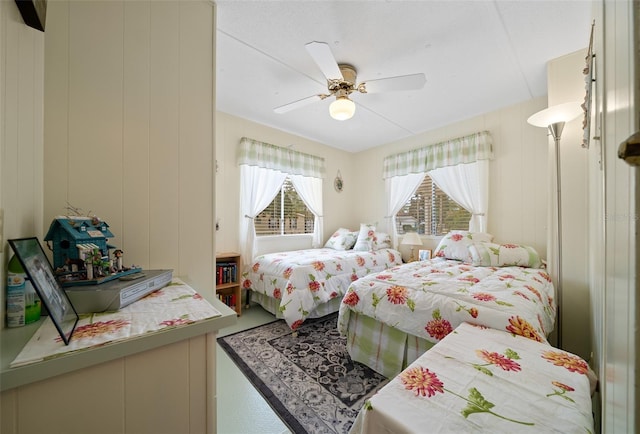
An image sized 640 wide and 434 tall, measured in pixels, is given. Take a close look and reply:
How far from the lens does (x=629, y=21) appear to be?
0.34 meters

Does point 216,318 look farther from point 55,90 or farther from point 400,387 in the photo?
point 55,90

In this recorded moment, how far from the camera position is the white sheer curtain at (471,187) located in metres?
3.12

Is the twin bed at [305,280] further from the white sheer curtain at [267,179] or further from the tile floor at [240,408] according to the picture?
the tile floor at [240,408]

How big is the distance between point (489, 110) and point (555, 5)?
165 centimetres

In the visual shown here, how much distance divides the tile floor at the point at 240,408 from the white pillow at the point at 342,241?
2.31 m

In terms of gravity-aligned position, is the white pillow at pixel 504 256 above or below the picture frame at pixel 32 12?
Result: below

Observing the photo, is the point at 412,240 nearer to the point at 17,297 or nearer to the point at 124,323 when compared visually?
the point at 124,323

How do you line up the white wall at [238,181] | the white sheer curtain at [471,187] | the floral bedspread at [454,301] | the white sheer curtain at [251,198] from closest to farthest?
the floral bedspread at [454,301] < the white sheer curtain at [471,187] < the white wall at [238,181] < the white sheer curtain at [251,198]

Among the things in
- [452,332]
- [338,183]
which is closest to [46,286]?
[452,332]

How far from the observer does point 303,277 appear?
261 centimetres

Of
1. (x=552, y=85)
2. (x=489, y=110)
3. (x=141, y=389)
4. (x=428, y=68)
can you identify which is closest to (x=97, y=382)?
(x=141, y=389)

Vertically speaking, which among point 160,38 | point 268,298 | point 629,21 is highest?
point 160,38

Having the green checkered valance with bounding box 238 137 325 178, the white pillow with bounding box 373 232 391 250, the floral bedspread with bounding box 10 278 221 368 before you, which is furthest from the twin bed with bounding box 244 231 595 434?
the green checkered valance with bounding box 238 137 325 178

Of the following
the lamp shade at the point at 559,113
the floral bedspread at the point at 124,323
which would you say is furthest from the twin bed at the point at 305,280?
the lamp shade at the point at 559,113
